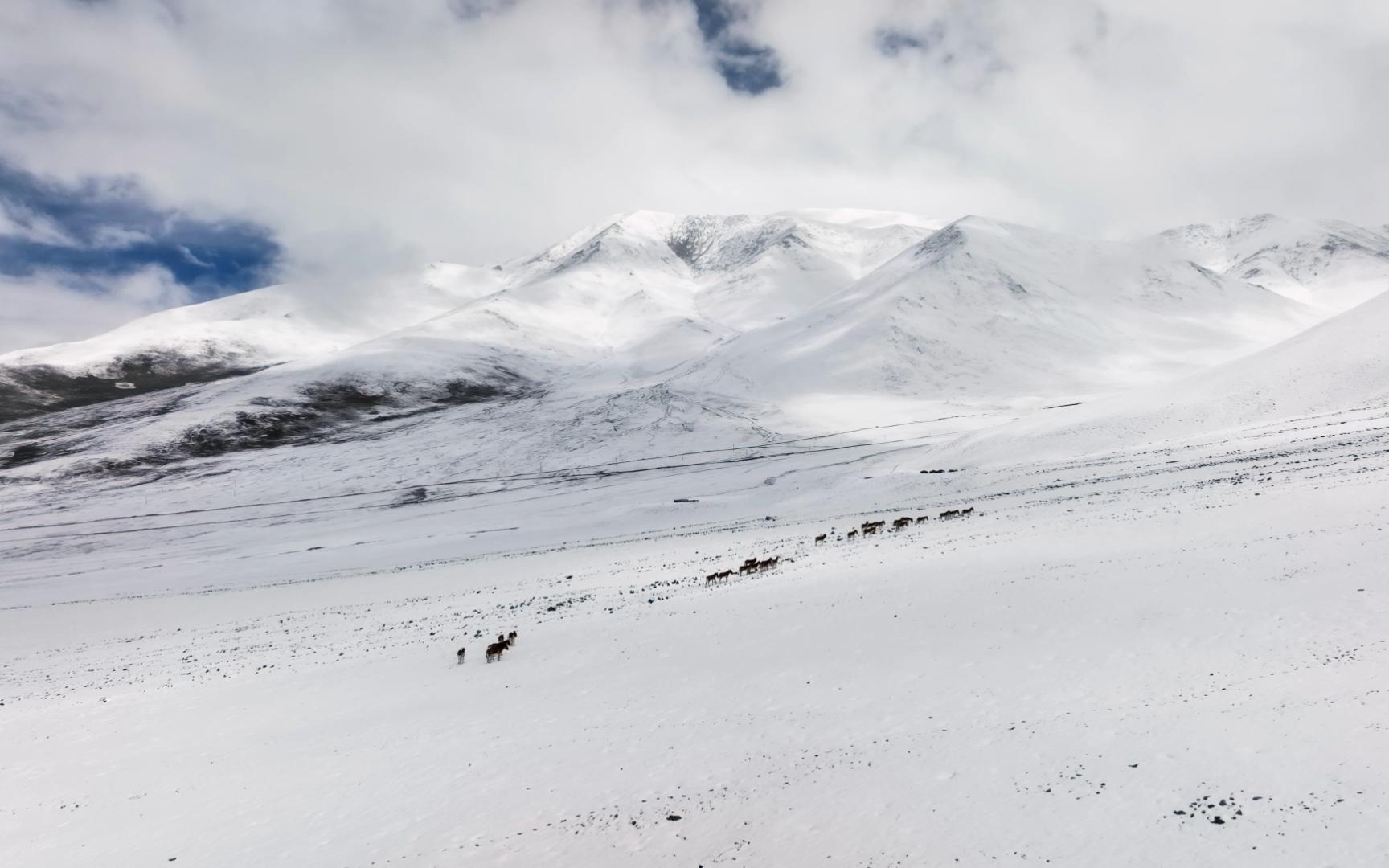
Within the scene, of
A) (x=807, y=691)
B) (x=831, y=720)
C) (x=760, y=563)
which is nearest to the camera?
(x=831, y=720)

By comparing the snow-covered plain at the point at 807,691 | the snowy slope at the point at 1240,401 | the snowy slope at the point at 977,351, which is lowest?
the snow-covered plain at the point at 807,691

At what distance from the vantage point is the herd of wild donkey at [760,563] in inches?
942

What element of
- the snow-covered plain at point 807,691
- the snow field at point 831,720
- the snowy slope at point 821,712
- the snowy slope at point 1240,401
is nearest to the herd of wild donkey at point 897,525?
the snow-covered plain at point 807,691

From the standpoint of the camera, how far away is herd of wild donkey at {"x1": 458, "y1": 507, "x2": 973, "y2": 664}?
23.9 meters

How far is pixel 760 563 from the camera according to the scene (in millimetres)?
33812

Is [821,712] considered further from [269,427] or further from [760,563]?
[269,427]

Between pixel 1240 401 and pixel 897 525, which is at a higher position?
pixel 1240 401

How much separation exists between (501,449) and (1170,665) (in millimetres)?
131127

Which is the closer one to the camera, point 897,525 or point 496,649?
point 496,649

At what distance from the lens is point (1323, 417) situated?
165ft

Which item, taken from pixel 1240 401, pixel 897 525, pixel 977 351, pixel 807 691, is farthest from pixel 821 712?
pixel 977 351

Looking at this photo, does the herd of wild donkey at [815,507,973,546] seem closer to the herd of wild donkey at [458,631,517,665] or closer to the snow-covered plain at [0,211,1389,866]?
the snow-covered plain at [0,211,1389,866]

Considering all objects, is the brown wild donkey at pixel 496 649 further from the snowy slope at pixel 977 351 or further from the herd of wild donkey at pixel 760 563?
the snowy slope at pixel 977 351

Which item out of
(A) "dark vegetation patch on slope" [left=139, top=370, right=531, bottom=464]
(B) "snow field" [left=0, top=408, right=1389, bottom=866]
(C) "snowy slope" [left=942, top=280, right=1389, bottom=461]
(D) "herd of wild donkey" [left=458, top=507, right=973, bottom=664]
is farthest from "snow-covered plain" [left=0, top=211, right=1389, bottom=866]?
(A) "dark vegetation patch on slope" [left=139, top=370, right=531, bottom=464]
